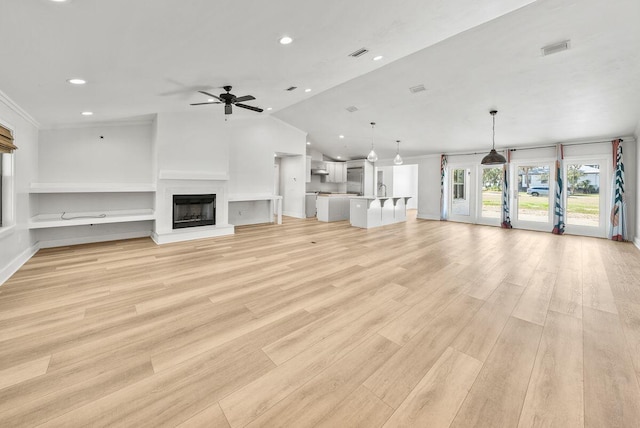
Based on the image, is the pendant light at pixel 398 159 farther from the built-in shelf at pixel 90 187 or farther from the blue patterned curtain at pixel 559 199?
the built-in shelf at pixel 90 187

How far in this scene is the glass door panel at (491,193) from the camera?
7957 millimetres

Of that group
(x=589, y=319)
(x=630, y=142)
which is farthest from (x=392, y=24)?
(x=630, y=142)

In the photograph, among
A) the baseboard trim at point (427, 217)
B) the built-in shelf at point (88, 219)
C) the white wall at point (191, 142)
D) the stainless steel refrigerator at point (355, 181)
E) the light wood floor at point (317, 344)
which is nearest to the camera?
the light wood floor at point (317, 344)

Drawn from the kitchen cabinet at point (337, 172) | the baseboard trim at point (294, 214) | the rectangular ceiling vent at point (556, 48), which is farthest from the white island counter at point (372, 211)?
Answer: the rectangular ceiling vent at point (556, 48)

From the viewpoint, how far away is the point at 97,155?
5289 mm

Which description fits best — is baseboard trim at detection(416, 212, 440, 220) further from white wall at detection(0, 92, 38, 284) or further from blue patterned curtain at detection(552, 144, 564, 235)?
white wall at detection(0, 92, 38, 284)

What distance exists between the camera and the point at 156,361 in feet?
5.57

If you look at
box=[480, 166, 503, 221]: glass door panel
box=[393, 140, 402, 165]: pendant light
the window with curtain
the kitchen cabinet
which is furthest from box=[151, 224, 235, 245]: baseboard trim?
box=[480, 166, 503, 221]: glass door panel

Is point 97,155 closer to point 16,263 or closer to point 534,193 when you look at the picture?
point 16,263

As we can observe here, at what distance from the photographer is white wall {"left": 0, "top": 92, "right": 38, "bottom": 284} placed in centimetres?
318

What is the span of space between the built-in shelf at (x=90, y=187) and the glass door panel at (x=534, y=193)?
950cm

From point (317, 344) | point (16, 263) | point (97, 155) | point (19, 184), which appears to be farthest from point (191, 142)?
point (317, 344)

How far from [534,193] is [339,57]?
23.5ft

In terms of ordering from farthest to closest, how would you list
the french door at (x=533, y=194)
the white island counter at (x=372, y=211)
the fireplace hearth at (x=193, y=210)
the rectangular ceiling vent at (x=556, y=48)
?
the white island counter at (x=372, y=211) < the french door at (x=533, y=194) < the fireplace hearth at (x=193, y=210) < the rectangular ceiling vent at (x=556, y=48)
